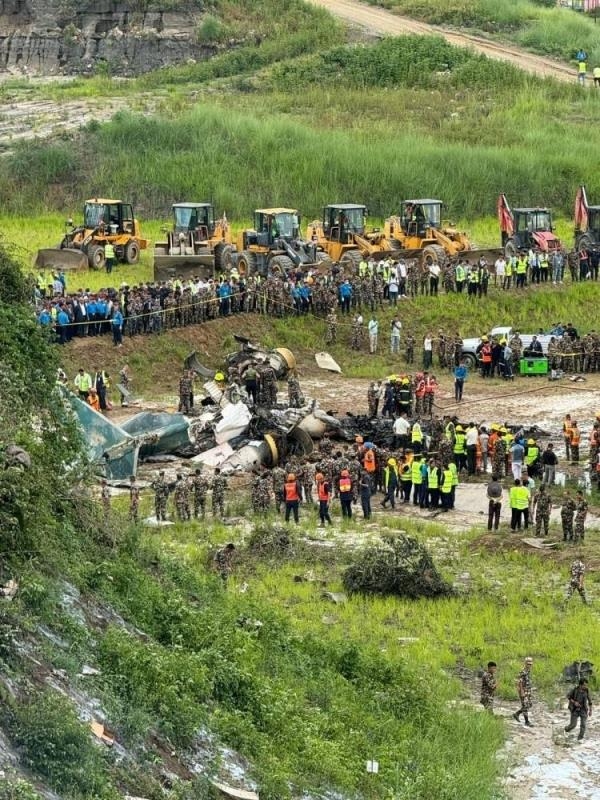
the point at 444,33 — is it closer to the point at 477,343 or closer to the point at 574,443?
the point at 477,343

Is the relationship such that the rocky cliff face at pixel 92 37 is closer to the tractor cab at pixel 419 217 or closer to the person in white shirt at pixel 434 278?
the tractor cab at pixel 419 217

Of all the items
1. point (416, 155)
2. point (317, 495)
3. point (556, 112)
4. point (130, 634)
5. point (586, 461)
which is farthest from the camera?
point (556, 112)

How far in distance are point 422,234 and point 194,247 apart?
5975 millimetres

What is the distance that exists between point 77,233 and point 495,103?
74.4ft

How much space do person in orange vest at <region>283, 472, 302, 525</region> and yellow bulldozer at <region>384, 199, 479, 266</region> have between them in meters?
17.9

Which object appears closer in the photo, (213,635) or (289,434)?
(213,635)

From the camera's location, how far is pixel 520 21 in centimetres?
7681

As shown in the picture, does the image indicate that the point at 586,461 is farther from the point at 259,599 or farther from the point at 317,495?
the point at 259,599

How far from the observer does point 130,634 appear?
18859 millimetres

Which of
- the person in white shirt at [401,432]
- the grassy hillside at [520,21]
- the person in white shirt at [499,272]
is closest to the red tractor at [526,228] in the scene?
the person in white shirt at [499,272]

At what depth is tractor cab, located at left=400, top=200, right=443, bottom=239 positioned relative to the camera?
4681cm

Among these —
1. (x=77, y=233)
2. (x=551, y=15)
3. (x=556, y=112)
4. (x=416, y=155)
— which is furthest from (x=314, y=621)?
(x=551, y=15)

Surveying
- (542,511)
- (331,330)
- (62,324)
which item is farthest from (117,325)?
(542,511)

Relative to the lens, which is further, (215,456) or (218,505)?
(215,456)
